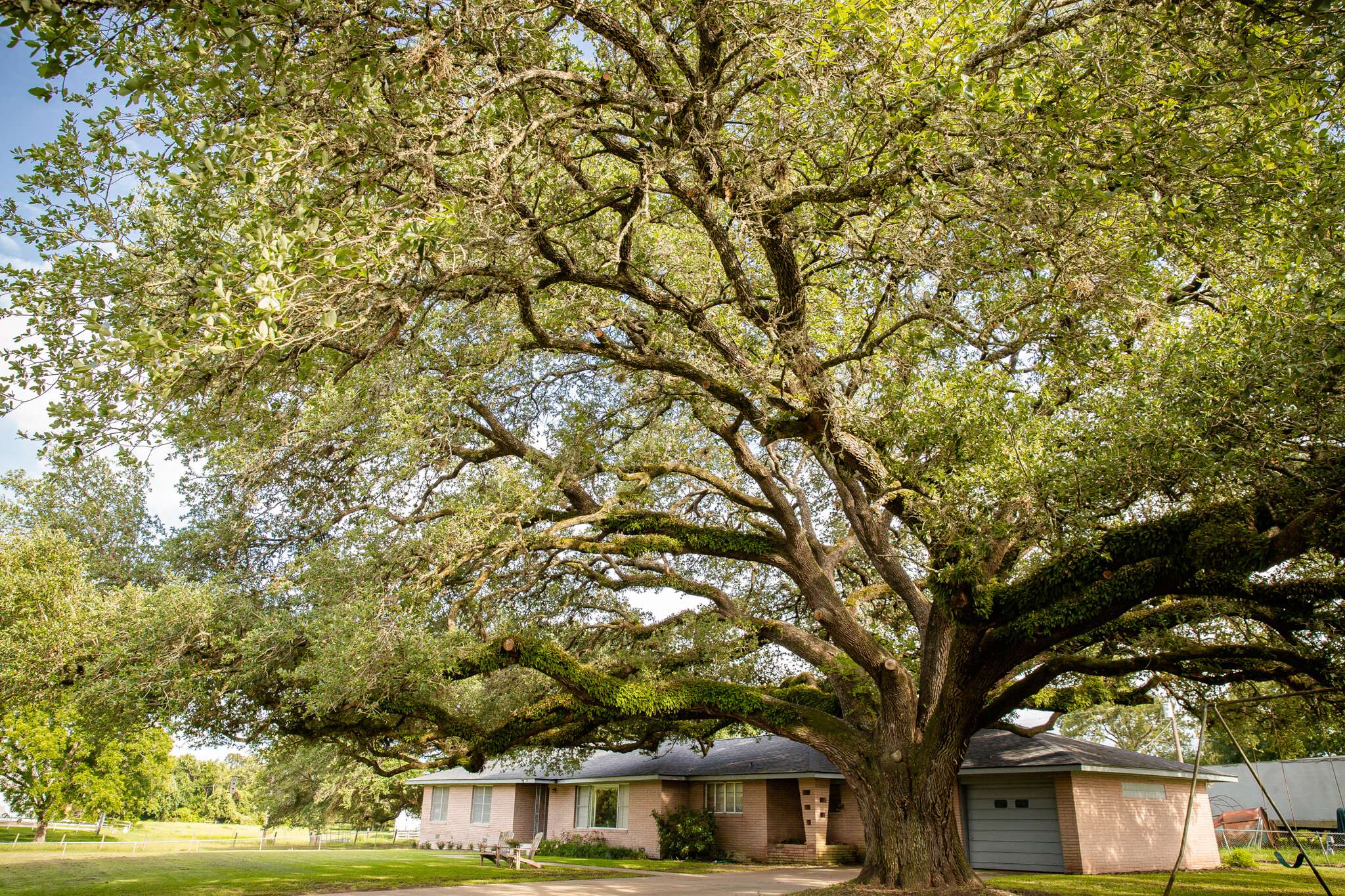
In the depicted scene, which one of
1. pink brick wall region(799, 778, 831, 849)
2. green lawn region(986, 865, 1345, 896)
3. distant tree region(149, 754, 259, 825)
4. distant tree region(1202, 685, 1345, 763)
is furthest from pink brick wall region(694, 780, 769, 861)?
distant tree region(149, 754, 259, 825)

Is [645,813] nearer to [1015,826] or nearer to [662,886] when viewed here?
[662,886]

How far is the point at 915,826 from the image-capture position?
1050 centimetres

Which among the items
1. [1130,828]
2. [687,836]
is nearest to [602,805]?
[687,836]

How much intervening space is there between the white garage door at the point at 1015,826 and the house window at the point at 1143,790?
2.18 metres

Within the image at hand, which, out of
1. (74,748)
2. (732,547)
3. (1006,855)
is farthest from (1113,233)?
(74,748)

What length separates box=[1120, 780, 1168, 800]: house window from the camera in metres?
17.7

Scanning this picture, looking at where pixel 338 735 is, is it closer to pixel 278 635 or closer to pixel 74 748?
pixel 278 635

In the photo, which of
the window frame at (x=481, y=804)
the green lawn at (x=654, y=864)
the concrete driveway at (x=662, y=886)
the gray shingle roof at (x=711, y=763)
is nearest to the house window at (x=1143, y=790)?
the gray shingle roof at (x=711, y=763)

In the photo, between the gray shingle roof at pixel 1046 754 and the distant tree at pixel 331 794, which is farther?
the distant tree at pixel 331 794

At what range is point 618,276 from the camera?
8562 millimetres

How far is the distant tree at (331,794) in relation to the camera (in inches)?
1113

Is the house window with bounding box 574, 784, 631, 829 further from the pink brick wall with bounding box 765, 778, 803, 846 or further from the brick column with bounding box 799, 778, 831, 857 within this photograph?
the brick column with bounding box 799, 778, 831, 857

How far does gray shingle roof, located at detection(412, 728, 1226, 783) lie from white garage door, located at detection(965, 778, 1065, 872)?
0.86 m

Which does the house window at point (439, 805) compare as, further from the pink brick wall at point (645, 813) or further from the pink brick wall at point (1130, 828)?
the pink brick wall at point (1130, 828)
